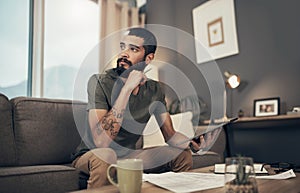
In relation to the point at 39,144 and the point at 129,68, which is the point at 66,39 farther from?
the point at 129,68

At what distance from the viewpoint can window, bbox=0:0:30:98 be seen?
2.68 metres

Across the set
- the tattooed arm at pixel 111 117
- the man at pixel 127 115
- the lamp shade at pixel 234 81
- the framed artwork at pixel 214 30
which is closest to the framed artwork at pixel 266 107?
the lamp shade at pixel 234 81

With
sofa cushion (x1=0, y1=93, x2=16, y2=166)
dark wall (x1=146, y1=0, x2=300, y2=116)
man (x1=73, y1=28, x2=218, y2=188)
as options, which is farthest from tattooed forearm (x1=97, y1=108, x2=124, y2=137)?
dark wall (x1=146, y1=0, x2=300, y2=116)

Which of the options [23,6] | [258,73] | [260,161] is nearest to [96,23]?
[23,6]

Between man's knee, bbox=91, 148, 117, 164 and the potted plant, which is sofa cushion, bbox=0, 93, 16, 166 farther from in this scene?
the potted plant

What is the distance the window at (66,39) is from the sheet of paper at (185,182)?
217cm

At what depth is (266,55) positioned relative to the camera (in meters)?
2.65

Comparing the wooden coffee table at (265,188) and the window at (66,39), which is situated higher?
the window at (66,39)

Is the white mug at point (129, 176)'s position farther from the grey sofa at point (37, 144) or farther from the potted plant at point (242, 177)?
the grey sofa at point (37, 144)

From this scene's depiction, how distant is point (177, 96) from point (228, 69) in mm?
650

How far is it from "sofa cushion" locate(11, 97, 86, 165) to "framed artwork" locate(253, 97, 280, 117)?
158 cm

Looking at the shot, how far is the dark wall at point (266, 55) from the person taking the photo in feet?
8.11

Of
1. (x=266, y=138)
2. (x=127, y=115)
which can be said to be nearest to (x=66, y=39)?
(x=127, y=115)

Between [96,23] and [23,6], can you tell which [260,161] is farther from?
[23,6]
